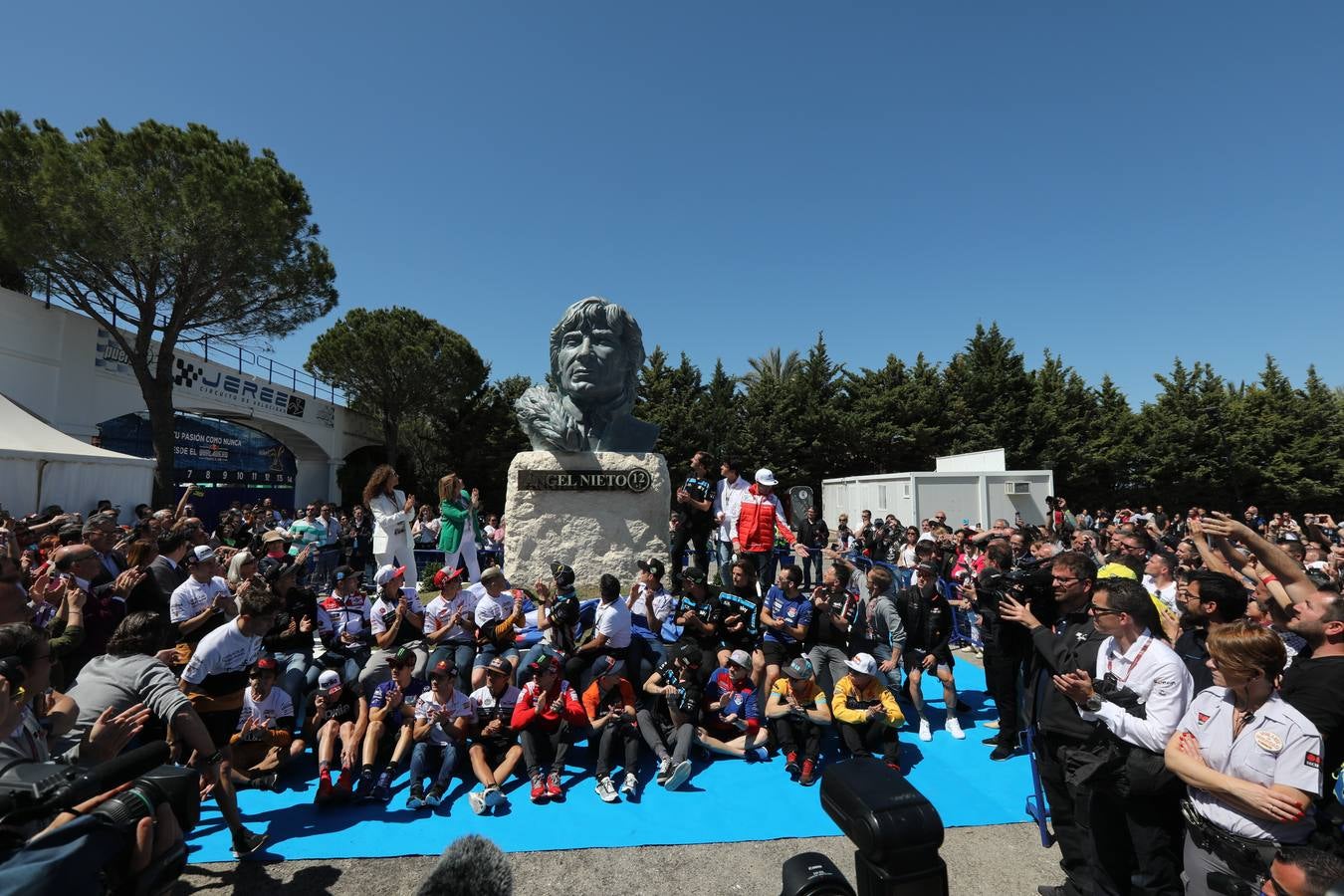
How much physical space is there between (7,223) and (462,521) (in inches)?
580

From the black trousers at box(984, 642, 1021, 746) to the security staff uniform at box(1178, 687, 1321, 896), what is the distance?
2877 millimetres

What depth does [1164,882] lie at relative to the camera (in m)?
2.74

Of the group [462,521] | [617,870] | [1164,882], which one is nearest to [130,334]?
[462,521]

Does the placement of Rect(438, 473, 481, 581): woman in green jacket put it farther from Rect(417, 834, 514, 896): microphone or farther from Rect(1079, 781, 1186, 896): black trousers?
Rect(1079, 781, 1186, 896): black trousers

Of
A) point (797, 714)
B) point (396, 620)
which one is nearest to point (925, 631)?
point (797, 714)

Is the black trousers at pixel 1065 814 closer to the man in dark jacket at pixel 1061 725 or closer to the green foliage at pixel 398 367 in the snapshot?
the man in dark jacket at pixel 1061 725

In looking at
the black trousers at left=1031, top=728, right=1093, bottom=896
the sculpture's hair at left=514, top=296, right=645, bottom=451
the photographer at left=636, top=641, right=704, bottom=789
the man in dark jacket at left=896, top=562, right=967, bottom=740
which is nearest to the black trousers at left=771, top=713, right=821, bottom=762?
the photographer at left=636, top=641, right=704, bottom=789

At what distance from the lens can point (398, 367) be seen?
25.7m

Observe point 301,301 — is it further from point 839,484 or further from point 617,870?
point 617,870

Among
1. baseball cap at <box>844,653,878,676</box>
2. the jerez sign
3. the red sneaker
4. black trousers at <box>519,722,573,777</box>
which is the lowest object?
the red sneaker

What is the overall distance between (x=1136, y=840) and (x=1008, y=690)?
8.42ft

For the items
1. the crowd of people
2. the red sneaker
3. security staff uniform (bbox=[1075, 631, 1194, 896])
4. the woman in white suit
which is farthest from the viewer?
the woman in white suit

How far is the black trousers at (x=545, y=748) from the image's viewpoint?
4668mm

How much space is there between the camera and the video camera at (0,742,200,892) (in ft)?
6.51
